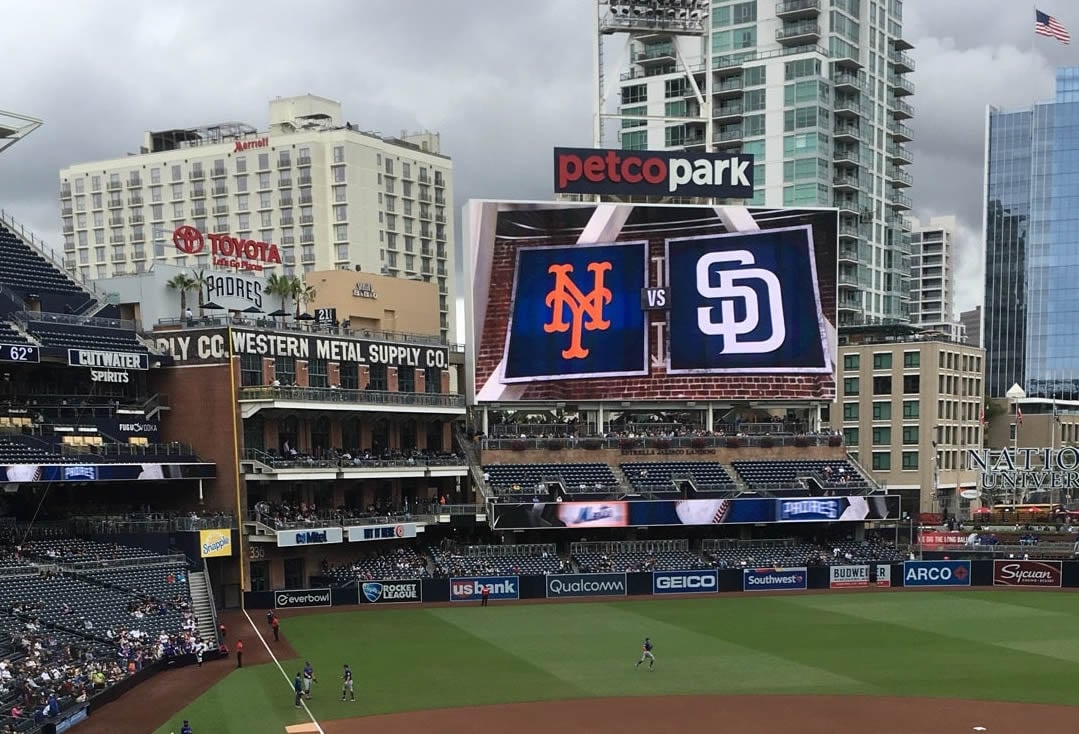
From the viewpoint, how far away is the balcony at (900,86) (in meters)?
137

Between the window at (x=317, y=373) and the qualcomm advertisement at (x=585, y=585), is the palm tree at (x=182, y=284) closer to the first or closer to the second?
the window at (x=317, y=373)

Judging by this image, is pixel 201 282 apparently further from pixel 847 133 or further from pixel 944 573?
pixel 847 133

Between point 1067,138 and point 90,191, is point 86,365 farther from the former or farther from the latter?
point 1067,138

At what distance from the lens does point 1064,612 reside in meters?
64.8

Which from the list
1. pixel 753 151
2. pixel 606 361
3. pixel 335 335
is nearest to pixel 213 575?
pixel 335 335

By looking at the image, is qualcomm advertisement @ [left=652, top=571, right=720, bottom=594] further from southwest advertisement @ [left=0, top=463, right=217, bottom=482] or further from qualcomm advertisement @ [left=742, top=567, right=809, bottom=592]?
southwest advertisement @ [left=0, top=463, right=217, bottom=482]

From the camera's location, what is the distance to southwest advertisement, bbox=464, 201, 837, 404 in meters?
80.4

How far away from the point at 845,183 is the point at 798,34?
58.7 ft

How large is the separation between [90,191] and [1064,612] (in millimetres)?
121883

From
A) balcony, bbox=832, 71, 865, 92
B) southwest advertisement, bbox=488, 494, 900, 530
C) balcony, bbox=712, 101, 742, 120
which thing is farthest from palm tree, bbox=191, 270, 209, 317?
balcony, bbox=832, 71, 865, 92

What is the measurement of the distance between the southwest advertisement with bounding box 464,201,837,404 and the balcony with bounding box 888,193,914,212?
5792cm

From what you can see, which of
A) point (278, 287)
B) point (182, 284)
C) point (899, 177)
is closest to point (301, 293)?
point (278, 287)

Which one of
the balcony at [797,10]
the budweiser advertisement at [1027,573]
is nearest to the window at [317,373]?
the budweiser advertisement at [1027,573]

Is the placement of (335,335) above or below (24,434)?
above
